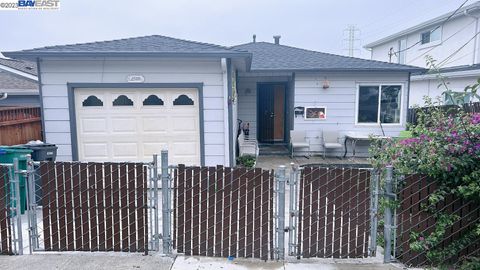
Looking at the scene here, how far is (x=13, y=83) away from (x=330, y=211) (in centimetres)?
1612

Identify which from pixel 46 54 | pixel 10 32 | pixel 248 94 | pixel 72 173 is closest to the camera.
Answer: pixel 72 173

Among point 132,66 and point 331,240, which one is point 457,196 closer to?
point 331,240

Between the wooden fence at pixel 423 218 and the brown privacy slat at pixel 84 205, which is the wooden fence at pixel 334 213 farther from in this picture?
the brown privacy slat at pixel 84 205

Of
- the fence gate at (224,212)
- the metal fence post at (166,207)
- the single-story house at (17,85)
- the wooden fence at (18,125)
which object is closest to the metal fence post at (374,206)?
the fence gate at (224,212)

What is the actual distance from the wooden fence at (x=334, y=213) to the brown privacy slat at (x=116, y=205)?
2.06 m

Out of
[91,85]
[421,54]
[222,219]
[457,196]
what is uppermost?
[421,54]

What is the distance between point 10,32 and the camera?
18.0 m

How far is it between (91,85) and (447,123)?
637 centimetres

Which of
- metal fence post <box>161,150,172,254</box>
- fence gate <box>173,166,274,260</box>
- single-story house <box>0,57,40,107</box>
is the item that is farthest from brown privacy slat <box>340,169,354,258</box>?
single-story house <box>0,57,40,107</box>

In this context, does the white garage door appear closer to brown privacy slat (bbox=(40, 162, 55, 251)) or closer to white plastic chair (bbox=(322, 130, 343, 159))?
brown privacy slat (bbox=(40, 162, 55, 251))

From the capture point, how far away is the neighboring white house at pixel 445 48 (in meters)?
13.3

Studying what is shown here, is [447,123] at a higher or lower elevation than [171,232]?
higher

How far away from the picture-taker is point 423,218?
3.50 metres

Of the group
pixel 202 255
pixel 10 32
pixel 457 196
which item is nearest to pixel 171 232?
pixel 202 255
